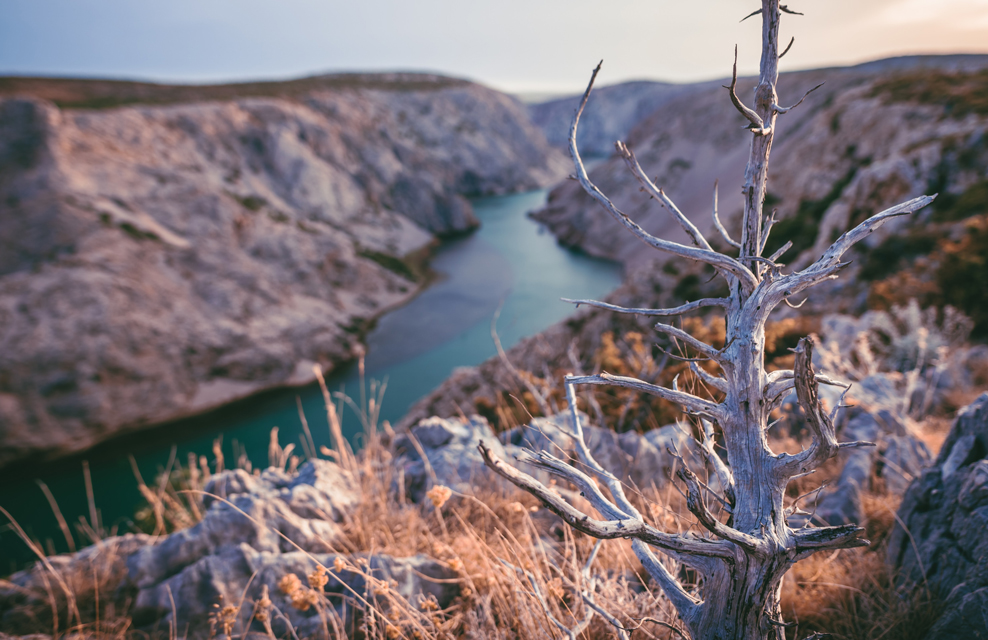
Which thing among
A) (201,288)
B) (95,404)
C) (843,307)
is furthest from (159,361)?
(843,307)

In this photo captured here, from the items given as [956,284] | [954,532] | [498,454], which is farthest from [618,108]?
[954,532]

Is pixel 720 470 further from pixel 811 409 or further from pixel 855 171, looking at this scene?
pixel 855 171

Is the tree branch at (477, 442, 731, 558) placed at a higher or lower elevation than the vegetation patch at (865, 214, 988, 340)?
higher

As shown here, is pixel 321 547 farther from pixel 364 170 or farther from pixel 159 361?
pixel 364 170

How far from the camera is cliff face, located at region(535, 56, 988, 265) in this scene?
17359 millimetres

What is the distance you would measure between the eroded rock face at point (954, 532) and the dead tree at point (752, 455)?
121 centimetres

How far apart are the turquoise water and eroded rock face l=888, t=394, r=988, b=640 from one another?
5.68m

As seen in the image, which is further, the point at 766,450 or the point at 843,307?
the point at 843,307

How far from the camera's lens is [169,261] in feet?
98.7

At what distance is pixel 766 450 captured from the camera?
1.42 meters

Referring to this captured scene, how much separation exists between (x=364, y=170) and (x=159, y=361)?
3401cm

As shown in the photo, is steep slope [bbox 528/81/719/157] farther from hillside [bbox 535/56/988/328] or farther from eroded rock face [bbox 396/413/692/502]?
eroded rock face [bbox 396/413/692/502]

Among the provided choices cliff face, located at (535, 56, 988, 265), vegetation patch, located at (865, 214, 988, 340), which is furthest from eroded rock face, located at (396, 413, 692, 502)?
vegetation patch, located at (865, 214, 988, 340)

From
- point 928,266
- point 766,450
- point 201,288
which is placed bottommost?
point 201,288
